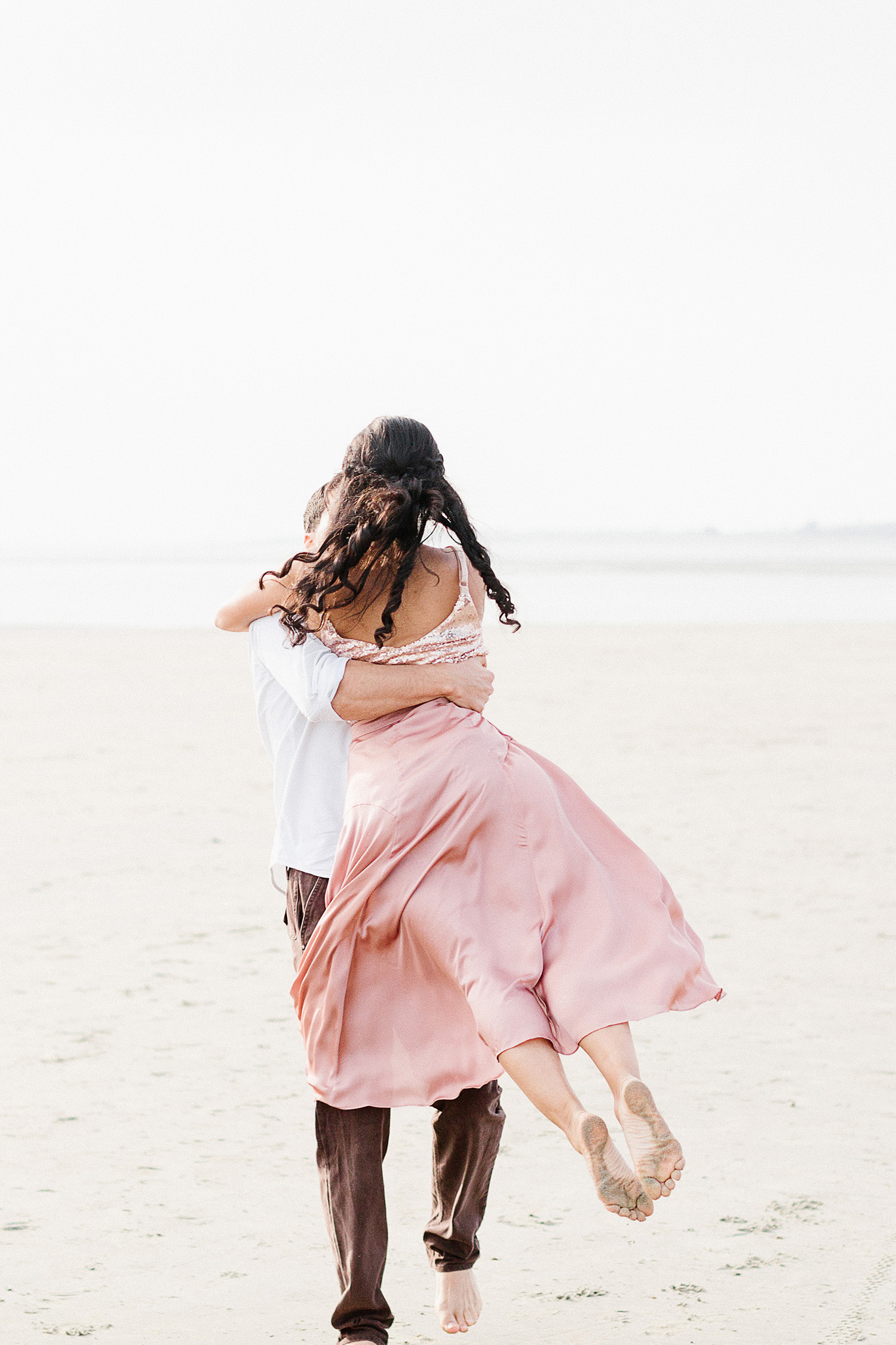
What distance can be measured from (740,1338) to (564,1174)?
1054mm

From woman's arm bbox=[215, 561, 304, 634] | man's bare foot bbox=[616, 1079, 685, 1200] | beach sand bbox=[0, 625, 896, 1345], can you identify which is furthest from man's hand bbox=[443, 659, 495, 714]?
beach sand bbox=[0, 625, 896, 1345]

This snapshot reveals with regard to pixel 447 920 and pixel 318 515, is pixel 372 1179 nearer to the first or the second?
pixel 447 920

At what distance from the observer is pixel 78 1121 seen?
4.57 metres

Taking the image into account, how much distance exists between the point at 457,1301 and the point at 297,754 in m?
1.33

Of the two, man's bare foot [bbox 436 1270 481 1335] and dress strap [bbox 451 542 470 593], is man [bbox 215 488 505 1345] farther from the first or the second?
dress strap [bbox 451 542 470 593]

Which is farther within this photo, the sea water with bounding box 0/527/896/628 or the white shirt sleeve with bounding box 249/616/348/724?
the sea water with bounding box 0/527/896/628

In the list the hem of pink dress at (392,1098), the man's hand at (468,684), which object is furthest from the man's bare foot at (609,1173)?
the man's hand at (468,684)

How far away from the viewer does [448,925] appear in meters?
2.97

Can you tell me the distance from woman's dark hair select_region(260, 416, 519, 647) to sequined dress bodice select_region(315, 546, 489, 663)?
5cm

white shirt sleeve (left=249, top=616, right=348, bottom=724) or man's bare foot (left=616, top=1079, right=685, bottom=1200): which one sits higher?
white shirt sleeve (left=249, top=616, right=348, bottom=724)

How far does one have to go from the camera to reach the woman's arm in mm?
3082

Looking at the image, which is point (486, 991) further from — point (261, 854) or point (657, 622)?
point (657, 622)

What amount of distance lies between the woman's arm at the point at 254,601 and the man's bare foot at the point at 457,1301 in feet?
5.20

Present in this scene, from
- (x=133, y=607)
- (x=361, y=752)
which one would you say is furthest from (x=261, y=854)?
(x=133, y=607)
